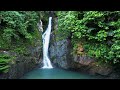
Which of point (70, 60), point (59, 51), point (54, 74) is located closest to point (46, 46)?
point (59, 51)

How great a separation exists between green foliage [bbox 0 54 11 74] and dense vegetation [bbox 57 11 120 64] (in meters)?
3.80

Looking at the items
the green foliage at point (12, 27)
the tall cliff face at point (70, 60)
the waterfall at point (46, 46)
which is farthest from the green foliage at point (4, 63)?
the waterfall at point (46, 46)

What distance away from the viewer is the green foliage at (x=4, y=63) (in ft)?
29.5

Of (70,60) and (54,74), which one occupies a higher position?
(70,60)

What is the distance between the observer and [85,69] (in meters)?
11.7

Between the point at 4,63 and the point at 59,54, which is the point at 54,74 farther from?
the point at 4,63

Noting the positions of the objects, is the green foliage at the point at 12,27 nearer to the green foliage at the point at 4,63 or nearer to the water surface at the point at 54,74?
the green foliage at the point at 4,63

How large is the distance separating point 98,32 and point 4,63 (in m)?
4.65

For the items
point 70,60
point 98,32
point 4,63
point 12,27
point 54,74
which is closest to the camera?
point 4,63

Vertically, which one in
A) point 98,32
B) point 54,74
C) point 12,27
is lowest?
point 54,74

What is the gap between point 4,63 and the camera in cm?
927
